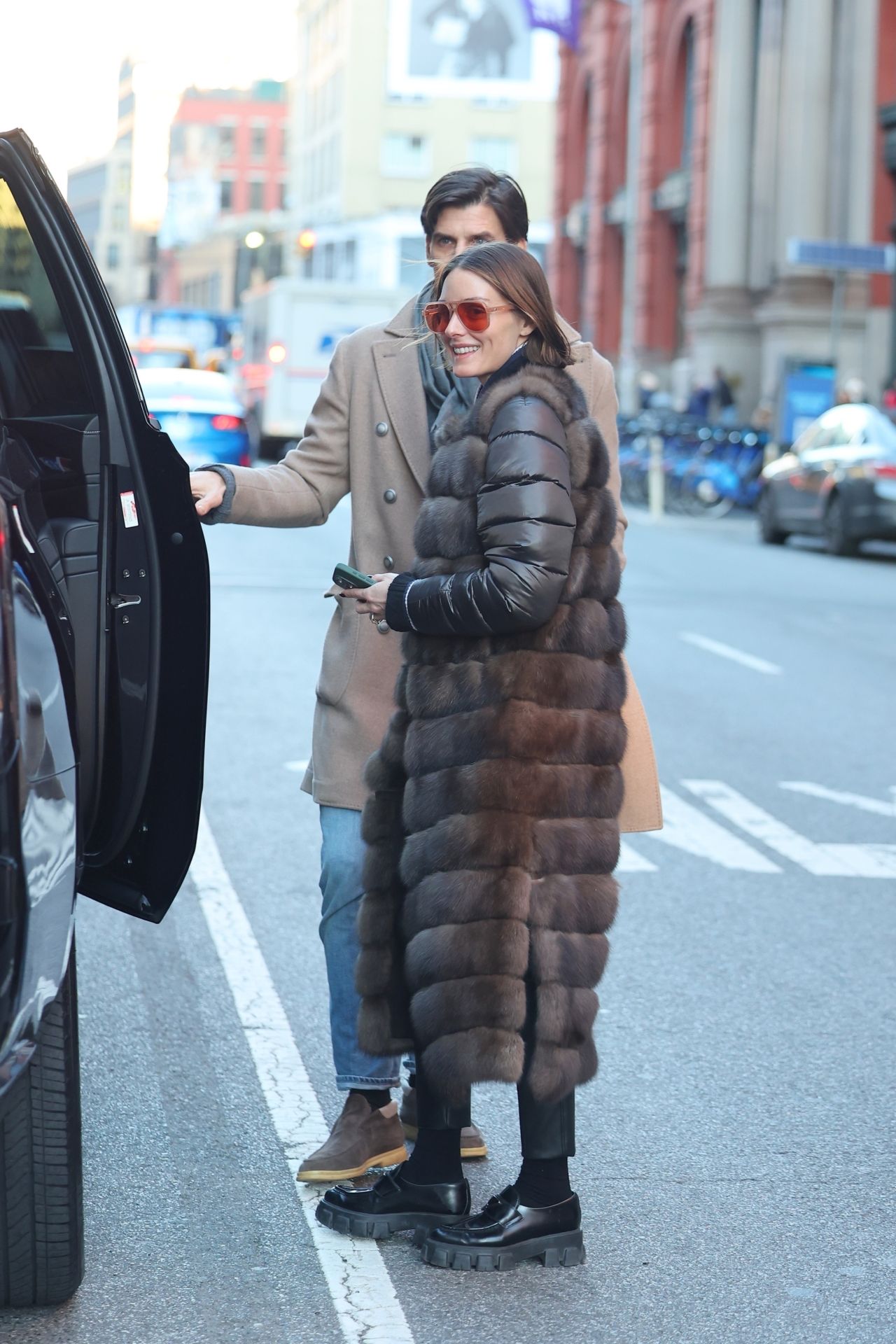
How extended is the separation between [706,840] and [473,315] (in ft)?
14.6

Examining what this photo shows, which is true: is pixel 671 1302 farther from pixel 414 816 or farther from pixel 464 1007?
pixel 414 816

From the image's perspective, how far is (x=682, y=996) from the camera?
5797mm

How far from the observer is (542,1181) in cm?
382

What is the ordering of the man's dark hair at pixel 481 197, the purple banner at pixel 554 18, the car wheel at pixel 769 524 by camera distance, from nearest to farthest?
the man's dark hair at pixel 481 197 < the car wheel at pixel 769 524 < the purple banner at pixel 554 18

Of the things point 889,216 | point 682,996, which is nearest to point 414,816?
point 682,996

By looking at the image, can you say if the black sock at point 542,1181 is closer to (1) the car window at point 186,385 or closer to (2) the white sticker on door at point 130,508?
(2) the white sticker on door at point 130,508

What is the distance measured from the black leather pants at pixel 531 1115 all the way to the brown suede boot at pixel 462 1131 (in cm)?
34

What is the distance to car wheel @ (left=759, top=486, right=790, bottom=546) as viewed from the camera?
23.6 m

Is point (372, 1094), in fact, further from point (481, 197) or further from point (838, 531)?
point (838, 531)

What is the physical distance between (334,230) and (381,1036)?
275 ft

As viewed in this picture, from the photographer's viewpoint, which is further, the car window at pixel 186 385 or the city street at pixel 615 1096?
the car window at pixel 186 385

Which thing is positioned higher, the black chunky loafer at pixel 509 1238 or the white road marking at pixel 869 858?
the white road marking at pixel 869 858

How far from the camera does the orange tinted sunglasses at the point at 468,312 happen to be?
12.1ft

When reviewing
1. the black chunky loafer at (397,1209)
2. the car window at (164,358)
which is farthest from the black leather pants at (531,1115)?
the car window at (164,358)
